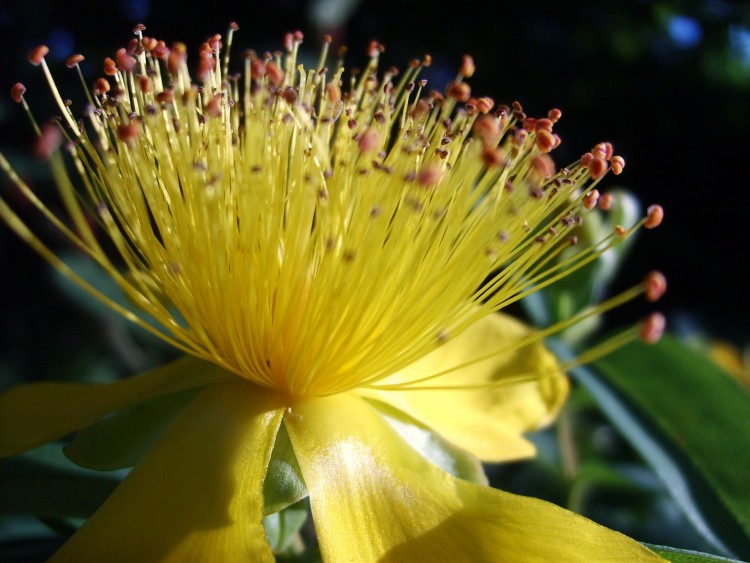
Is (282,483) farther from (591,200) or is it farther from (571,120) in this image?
(571,120)

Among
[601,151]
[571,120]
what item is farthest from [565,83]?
[601,151]

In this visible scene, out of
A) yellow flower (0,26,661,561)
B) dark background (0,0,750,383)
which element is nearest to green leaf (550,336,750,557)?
yellow flower (0,26,661,561)

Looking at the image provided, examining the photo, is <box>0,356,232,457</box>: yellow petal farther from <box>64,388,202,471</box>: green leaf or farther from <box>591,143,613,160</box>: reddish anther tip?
<box>591,143,613,160</box>: reddish anther tip

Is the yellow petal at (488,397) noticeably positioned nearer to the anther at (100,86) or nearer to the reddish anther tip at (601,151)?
the reddish anther tip at (601,151)

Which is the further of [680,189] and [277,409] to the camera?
[680,189]

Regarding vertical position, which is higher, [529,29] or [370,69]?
[529,29]

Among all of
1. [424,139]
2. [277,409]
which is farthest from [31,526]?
[424,139]

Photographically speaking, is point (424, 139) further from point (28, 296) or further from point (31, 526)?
point (28, 296)
